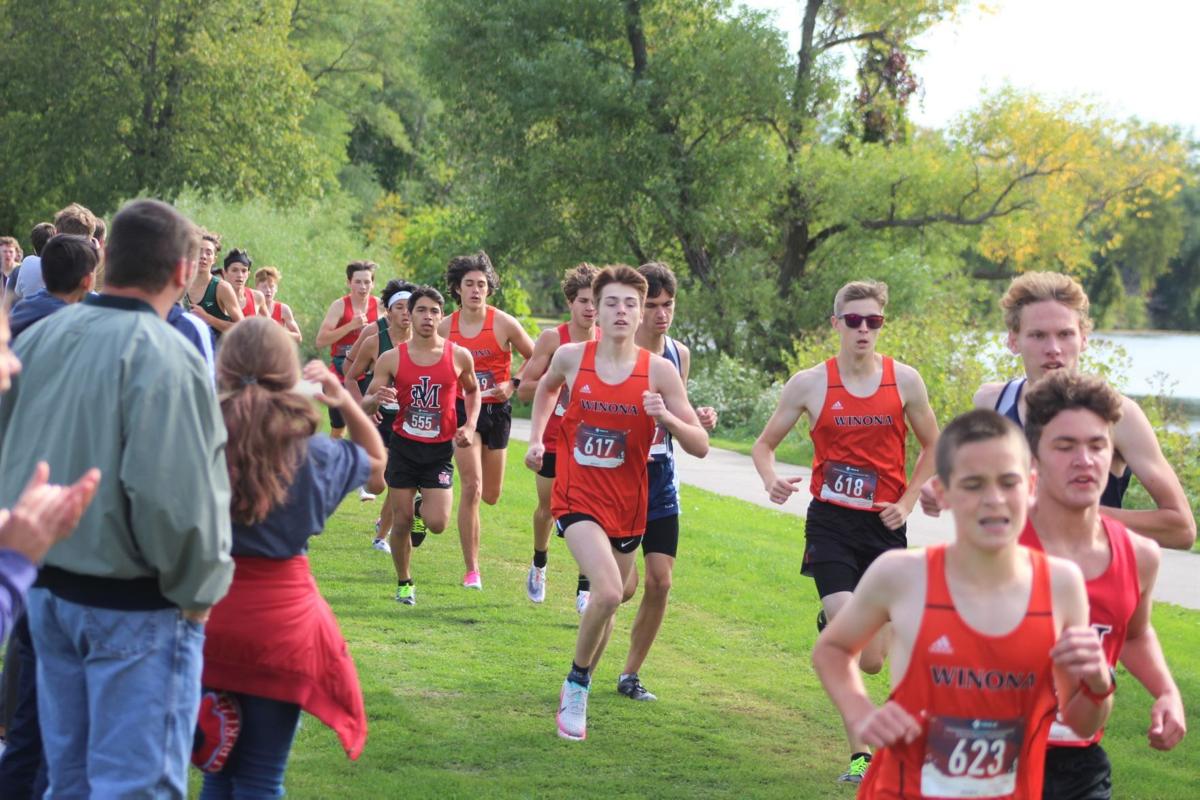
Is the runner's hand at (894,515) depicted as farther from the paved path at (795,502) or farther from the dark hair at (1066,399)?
the paved path at (795,502)

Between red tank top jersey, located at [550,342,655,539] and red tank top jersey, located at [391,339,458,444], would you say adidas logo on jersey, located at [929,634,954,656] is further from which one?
red tank top jersey, located at [391,339,458,444]

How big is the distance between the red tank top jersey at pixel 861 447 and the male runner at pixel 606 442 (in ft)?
2.03

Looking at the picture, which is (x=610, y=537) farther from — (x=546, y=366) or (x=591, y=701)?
(x=546, y=366)

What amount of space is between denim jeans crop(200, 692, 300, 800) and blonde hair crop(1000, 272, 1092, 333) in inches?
118

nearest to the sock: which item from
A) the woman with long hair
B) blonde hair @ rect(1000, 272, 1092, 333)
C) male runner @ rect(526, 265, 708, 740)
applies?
male runner @ rect(526, 265, 708, 740)

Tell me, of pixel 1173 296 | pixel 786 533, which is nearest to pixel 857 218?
pixel 786 533

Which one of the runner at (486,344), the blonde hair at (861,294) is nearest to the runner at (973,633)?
the blonde hair at (861,294)

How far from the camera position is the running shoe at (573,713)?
7215 millimetres

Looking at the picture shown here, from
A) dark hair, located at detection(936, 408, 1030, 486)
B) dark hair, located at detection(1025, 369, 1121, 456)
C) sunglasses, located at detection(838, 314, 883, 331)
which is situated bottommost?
dark hair, located at detection(936, 408, 1030, 486)

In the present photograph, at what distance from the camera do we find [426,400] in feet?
33.4

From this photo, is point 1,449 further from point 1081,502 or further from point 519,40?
point 519,40

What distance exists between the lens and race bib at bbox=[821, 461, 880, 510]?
7.11m

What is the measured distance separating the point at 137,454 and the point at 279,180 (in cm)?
4402

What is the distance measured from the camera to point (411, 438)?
10.1 meters
